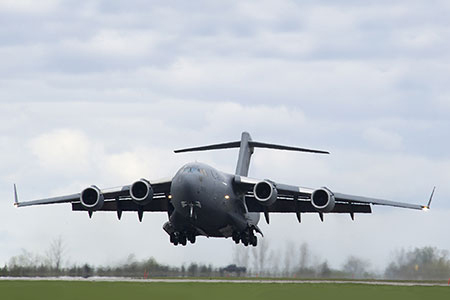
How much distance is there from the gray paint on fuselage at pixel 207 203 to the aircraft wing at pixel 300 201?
64cm

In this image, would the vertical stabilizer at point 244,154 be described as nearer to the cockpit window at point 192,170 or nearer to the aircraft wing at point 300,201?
the aircraft wing at point 300,201

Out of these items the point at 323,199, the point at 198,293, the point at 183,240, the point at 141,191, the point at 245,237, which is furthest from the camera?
the point at 245,237

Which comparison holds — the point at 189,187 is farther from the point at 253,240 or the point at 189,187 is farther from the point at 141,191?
the point at 253,240

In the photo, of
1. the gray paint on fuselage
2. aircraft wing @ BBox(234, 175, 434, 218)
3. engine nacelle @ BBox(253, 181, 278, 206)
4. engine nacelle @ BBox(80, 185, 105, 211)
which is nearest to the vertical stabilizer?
aircraft wing @ BBox(234, 175, 434, 218)

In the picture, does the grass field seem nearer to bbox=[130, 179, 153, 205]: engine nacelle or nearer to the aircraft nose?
the aircraft nose

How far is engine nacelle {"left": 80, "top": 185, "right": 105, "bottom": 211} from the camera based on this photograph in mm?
35562

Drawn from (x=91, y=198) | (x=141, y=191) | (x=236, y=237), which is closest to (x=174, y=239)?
(x=236, y=237)

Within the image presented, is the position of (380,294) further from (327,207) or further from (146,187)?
(146,187)

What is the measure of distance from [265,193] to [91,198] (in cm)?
718

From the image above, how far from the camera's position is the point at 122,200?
3925cm

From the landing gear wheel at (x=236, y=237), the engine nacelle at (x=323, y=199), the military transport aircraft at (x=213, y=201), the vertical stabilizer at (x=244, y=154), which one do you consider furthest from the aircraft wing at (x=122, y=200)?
A: the engine nacelle at (x=323, y=199)

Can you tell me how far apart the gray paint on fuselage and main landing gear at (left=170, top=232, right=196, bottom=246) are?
395 mm

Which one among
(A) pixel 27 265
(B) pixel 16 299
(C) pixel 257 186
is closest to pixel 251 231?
(C) pixel 257 186

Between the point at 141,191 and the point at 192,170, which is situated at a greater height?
the point at 192,170
